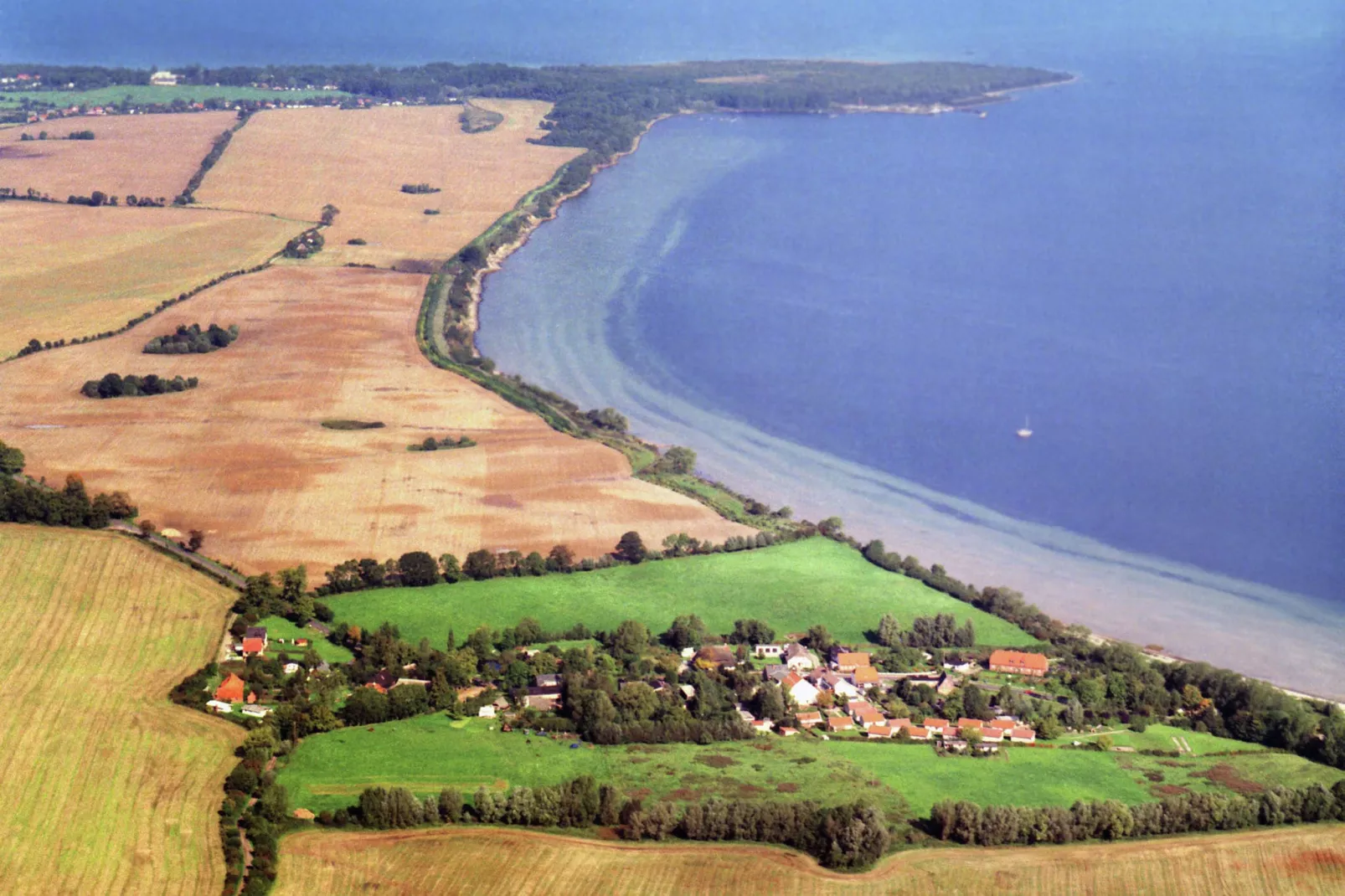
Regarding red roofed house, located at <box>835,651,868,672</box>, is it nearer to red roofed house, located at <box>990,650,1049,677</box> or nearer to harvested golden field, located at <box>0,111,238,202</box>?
red roofed house, located at <box>990,650,1049,677</box>

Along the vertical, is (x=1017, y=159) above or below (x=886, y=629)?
above

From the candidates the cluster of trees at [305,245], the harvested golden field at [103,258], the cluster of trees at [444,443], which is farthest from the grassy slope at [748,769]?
the cluster of trees at [305,245]

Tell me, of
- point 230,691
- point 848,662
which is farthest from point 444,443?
point 848,662

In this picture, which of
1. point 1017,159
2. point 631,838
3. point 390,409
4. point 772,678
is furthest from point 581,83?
point 631,838

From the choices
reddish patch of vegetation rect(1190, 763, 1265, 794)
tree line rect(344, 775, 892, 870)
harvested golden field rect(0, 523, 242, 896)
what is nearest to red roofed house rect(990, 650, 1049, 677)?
reddish patch of vegetation rect(1190, 763, 1265, 794)

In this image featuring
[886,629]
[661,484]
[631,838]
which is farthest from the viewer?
[661,484]

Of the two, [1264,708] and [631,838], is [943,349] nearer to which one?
[1264,708]

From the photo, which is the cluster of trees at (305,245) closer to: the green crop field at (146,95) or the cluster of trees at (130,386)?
the cluster of trees at (130,386)
